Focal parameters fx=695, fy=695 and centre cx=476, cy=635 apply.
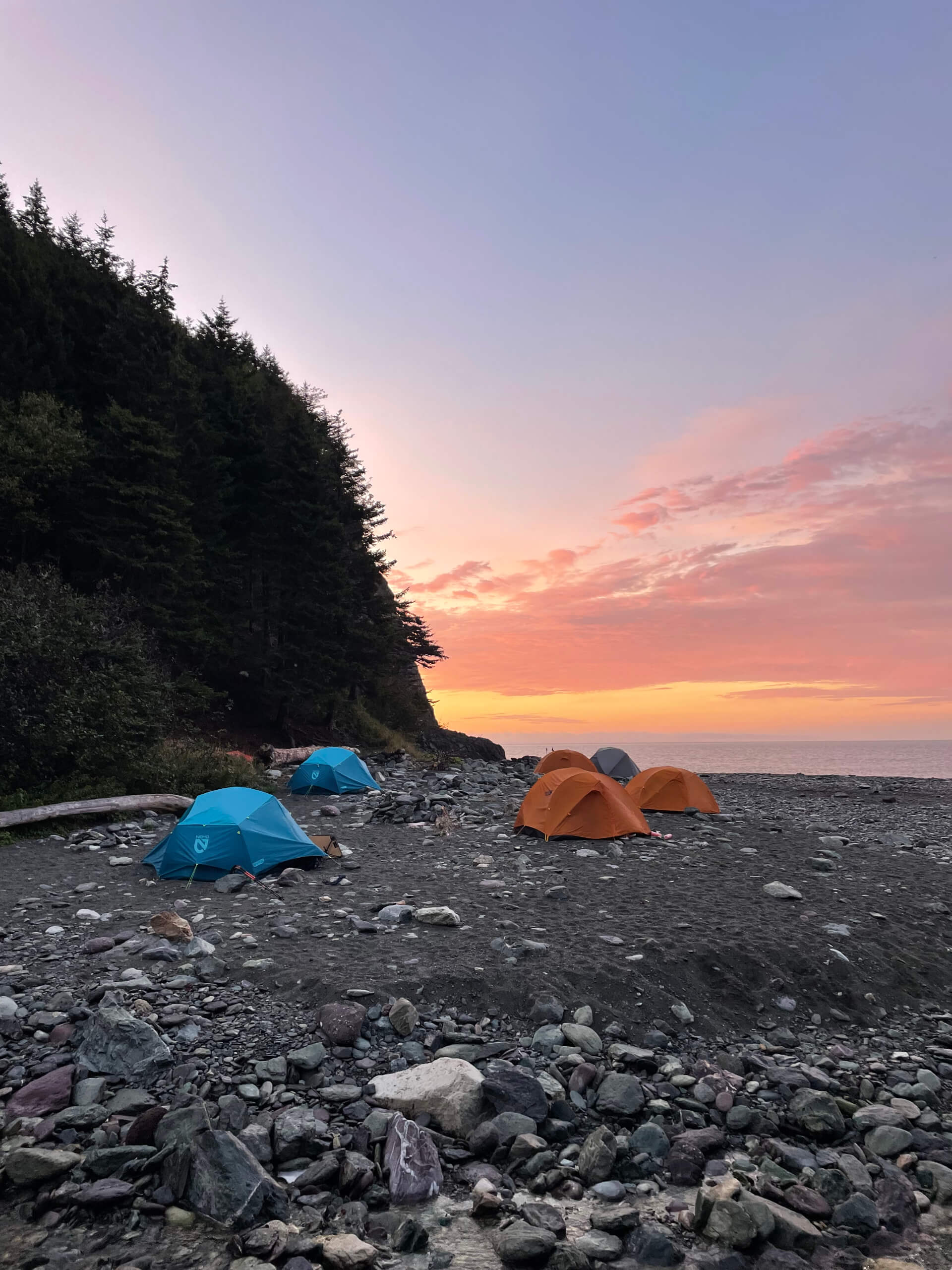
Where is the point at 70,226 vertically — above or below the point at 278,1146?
above

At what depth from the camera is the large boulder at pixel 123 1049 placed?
4840 mm

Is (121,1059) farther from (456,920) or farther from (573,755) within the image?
(573,755)

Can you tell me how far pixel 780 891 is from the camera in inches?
364

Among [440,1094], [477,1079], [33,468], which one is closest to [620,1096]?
[477,1079]

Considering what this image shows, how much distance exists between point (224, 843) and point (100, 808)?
5674 millimetres

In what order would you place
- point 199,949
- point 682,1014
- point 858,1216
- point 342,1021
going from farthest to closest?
1. point 199,949
2. point 682,1014
3. point 342,1021
4. point 858,1216

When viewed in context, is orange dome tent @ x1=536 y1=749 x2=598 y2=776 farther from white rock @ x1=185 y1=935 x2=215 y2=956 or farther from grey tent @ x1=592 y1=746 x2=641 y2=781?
white rock @ x1=185 y1=935 x2=215 y2=956

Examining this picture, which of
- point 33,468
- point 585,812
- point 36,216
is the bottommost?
point 585,812

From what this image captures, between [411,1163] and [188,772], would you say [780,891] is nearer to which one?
[411,1163]

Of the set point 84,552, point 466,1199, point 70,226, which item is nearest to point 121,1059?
point 466,1199

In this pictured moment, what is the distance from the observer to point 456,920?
308 inches

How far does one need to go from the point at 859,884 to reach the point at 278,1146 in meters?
9.08

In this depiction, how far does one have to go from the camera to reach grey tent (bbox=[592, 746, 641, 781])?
88.4ft

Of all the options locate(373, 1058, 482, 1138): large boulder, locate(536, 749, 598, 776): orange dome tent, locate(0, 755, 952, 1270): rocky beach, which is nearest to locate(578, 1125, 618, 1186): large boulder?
locate(0, 755, 952, 1270): rocky beach
